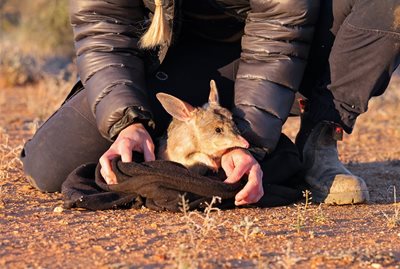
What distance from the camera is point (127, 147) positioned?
14.0ft

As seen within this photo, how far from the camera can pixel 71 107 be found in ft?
16.8

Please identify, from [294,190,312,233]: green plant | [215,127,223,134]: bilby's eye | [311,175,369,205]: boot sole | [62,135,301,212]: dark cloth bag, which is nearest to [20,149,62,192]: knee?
[62,135,301,212]: dark cloth bag

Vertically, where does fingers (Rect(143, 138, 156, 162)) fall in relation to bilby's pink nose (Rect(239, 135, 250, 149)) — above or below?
below

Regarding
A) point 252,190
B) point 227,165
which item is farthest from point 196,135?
point 252,190

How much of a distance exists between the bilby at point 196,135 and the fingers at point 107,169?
1.36ft

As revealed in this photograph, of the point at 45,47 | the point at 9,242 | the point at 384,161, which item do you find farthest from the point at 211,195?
the point at 45,47

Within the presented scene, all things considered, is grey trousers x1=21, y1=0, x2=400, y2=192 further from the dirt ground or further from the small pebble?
the small pebble

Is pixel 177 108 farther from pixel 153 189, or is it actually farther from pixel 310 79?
pixel 310 79

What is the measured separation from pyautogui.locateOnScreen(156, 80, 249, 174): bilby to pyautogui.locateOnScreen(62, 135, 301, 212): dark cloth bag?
0.62 feet

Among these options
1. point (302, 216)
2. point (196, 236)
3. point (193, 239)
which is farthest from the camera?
point (302, 216)

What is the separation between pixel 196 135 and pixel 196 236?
3.35 feet

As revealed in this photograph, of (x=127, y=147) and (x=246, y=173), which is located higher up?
(x=127, y=147)

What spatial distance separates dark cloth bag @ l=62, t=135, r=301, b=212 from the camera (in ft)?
13.7

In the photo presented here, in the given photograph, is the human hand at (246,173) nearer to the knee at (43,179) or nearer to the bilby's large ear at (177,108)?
the bilby's large ear at (177,108)
